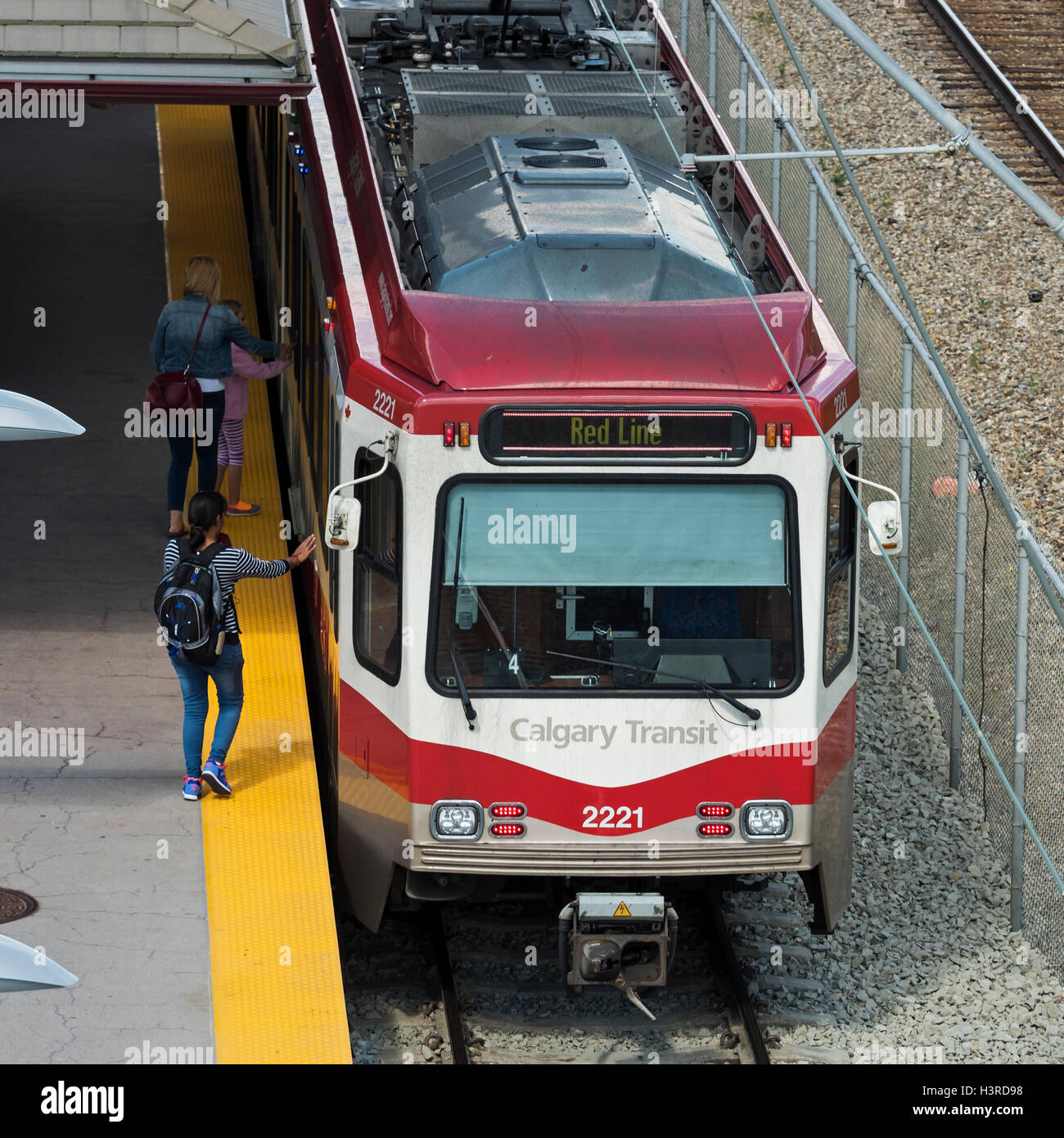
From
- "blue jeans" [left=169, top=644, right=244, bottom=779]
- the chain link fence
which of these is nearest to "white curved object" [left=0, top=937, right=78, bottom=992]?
"blue jeans" [left=169, top=644, right=244, bottom=779]

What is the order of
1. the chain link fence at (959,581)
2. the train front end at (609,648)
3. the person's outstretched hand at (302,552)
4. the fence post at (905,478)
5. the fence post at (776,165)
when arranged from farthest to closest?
the fence post at (776,165) → the fence post at (905,478) → the chain link fence at (959,581) → the person's outstretched hand at (302,552) → the train front end at (609,648)

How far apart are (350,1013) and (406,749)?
1773 mm

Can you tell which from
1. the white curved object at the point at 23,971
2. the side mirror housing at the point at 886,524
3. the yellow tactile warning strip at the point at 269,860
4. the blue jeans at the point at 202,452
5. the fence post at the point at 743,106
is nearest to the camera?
the white curved object at the point at 23,971

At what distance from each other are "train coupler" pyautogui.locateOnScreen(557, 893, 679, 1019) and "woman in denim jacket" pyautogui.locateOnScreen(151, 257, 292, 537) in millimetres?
4038

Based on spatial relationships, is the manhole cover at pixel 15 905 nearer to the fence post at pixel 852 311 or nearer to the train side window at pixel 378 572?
the train side window at pixel 378 572

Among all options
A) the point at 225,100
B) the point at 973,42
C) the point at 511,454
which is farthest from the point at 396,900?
A: the point at 973,42

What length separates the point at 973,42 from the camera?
21.0 meters

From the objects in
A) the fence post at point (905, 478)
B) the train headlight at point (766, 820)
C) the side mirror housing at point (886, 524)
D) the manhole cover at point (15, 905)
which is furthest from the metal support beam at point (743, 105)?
the manhole cover at point (15, 905)

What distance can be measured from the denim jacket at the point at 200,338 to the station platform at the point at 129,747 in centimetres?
133

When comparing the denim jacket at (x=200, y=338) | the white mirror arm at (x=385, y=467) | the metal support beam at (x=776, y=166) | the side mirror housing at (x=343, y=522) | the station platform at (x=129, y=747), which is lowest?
the station platform at (x=129, y=747)

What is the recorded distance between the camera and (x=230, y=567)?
30.7 feet

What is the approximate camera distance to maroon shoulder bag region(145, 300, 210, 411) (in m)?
11.5

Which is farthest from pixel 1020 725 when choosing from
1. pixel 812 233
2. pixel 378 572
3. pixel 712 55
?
pixel 712 55

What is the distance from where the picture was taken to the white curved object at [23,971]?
500cm
